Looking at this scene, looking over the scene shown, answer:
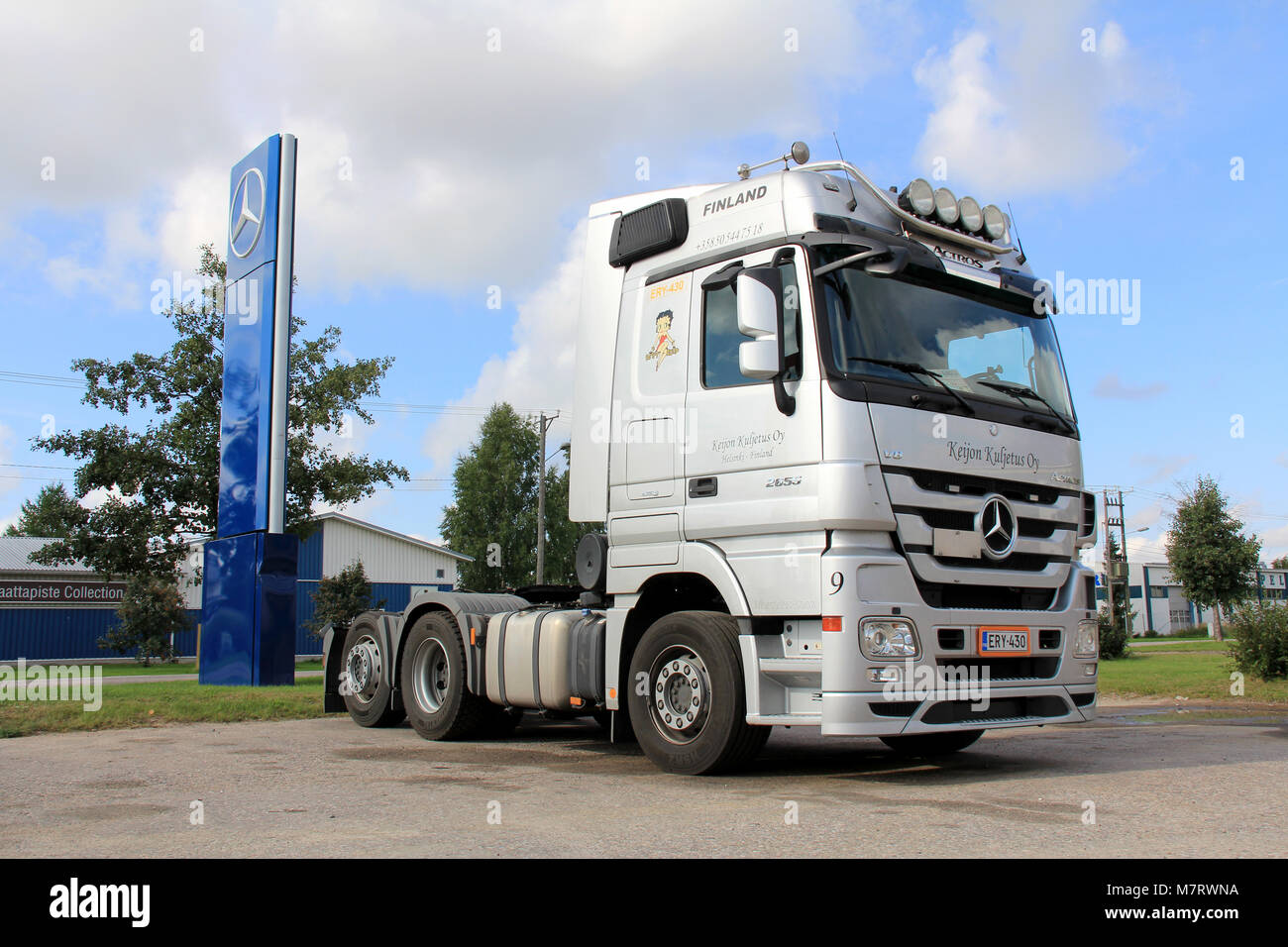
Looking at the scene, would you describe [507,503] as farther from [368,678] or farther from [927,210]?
[927,210]

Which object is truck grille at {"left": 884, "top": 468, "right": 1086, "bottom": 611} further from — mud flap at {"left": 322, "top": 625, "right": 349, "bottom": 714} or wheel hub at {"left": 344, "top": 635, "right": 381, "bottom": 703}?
mud flap at {"left": 322, "top": 625, "right": 349, "bottom": 714}

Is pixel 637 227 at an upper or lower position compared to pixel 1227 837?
upper

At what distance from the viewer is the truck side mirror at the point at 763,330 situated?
6539 millimetres

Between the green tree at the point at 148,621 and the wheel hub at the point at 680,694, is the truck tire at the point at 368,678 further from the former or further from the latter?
the green tree at the point at 148,621

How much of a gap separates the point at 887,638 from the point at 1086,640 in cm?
197

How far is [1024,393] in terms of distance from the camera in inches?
292

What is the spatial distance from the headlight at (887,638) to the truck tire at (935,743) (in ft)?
8.11

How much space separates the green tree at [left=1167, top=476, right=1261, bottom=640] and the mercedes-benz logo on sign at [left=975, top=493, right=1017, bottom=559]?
3692cm

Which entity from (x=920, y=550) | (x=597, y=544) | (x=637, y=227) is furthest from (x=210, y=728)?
(x=920, y=550)

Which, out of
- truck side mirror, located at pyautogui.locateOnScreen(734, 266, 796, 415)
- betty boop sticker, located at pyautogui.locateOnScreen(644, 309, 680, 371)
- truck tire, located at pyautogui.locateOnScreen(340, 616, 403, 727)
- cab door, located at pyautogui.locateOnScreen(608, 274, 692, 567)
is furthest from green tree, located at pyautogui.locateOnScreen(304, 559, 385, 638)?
truck side mirror, located at pyautogui.locateOnScreen(734, 266, 796, 415)

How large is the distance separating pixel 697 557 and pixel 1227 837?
331cm

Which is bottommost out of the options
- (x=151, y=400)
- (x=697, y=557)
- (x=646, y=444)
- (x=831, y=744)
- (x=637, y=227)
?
(x=831, y=744)

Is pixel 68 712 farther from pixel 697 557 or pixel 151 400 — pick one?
pixel 151 400
